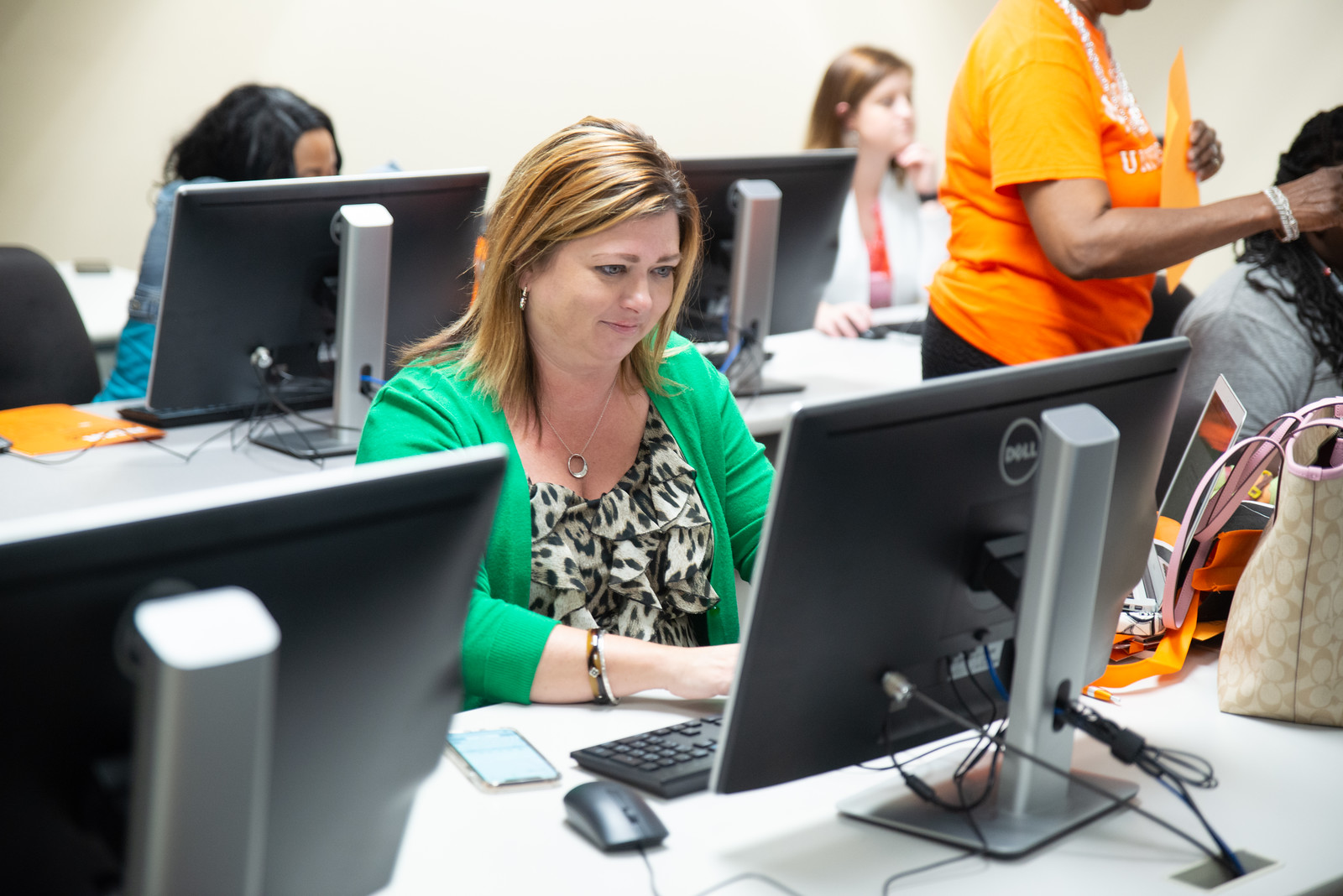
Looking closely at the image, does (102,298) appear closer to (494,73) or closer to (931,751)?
(494,73)

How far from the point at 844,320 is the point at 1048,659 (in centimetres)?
235

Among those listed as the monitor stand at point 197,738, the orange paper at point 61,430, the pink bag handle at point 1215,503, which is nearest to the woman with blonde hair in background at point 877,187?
the orange paper at point 61,430

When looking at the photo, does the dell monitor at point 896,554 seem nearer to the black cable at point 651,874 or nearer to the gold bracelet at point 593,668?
the black cable at point 651,874

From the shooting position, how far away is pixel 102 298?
3.38 m

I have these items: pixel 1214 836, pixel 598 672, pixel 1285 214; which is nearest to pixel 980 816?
pixel 1214 836

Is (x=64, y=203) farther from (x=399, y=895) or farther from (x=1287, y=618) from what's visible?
(x=1287, y=618)

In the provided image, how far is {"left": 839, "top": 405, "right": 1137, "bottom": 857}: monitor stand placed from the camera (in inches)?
39.3

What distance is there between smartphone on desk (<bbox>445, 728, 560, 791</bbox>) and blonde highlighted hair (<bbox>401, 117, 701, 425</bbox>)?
435 mm

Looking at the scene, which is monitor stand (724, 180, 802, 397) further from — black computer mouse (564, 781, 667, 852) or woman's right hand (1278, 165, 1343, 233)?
black computer mouse (564, 781, 667, 852)

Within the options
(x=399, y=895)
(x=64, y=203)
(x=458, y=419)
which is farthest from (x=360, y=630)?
(x=64, y=203)

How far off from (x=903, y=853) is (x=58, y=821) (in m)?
0.68

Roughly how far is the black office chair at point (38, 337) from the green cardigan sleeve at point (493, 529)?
4.54 feet

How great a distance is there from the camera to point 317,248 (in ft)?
6.81

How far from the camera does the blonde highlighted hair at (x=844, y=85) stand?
360cm
